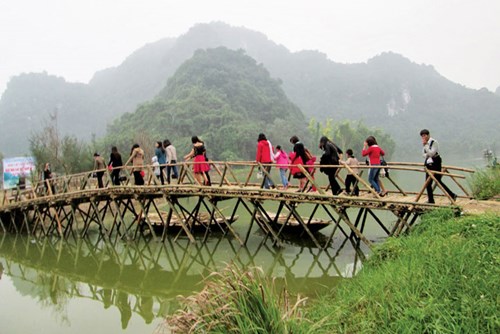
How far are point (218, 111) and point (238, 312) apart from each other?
56547 mm

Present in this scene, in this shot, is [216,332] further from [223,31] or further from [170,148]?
[223,31]

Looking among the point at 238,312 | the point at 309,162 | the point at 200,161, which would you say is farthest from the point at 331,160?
the point at 238,312

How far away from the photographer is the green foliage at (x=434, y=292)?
345 cm

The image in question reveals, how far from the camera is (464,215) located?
630cm

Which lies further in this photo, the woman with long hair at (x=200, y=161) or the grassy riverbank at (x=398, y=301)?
the woman with long hair at (x=200, y=161)

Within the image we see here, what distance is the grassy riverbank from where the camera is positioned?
11.2 ft

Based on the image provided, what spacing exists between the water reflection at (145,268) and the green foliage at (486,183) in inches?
109

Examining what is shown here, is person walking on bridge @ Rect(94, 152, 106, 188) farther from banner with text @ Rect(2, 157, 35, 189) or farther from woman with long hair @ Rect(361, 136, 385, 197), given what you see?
banner with text @ Rect(2, 157, 35, 189)

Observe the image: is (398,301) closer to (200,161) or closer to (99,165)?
(200,161)

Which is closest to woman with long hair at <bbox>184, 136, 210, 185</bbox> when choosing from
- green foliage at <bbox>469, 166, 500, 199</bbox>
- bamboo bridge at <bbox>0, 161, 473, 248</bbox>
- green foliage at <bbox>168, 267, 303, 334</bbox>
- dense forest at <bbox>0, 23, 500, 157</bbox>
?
bamboo bridge at <bbox>0, 161, 473, 248</bbox>

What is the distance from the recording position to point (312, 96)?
410 feet

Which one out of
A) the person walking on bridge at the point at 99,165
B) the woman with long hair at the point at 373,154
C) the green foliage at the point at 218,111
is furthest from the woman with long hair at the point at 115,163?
the green foliage at the point at 218,111

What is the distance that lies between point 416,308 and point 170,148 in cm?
888

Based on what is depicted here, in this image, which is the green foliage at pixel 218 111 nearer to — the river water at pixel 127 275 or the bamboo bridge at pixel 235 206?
the bamboo bridge at pixel 235 206
